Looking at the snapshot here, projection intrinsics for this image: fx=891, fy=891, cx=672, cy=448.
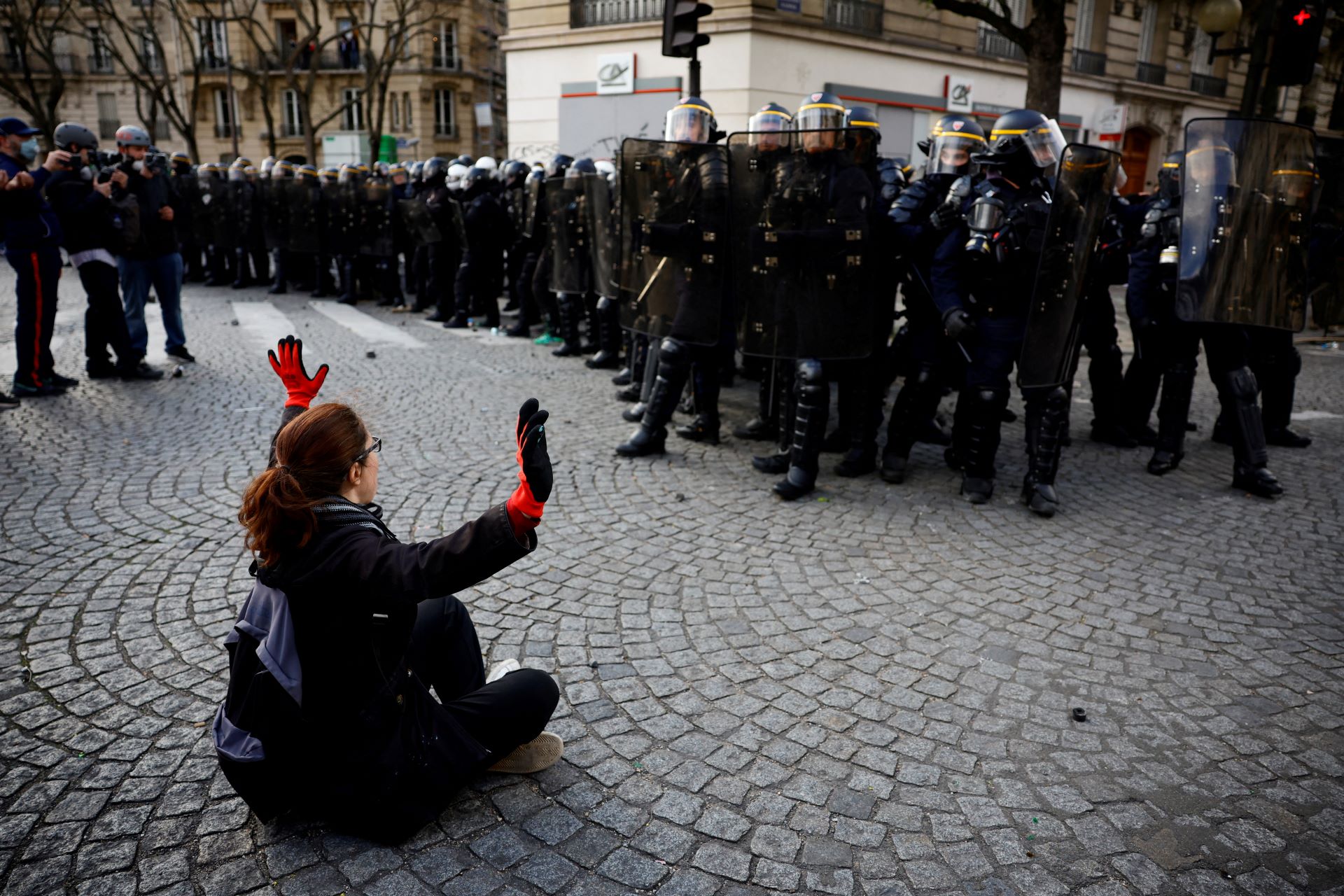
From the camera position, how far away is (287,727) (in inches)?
87.1

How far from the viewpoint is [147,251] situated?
7906 millimetres

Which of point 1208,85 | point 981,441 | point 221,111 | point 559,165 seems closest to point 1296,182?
point 981,441

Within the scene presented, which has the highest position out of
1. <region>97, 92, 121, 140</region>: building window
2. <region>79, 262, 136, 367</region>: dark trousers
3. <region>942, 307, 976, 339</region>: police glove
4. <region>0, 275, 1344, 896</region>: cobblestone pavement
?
<region>97, 92, 121, 140</region>: building window

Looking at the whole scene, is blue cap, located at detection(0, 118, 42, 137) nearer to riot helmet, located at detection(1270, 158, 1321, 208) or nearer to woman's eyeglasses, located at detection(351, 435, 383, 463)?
woman's eyeglasses, located at detection(351, 435, 383, 463)

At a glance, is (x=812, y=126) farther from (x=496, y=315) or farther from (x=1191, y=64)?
(x=1191, y=64)

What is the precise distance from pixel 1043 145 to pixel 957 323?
3.35 ft

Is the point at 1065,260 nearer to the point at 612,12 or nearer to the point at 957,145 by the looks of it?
the point at 957,145

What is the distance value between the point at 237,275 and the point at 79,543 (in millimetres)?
11900

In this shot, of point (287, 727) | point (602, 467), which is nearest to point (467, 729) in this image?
point (287, 727)

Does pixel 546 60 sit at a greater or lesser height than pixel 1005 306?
greater

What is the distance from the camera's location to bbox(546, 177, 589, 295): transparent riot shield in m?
8.55

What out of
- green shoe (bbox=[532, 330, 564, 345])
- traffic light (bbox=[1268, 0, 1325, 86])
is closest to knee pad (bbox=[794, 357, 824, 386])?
green shoe (bbox=[532, 330, 564, 345])

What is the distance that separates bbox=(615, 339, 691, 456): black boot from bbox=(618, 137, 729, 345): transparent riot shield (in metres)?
0.12

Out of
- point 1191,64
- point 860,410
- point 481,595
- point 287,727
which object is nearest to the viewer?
point 287,727
